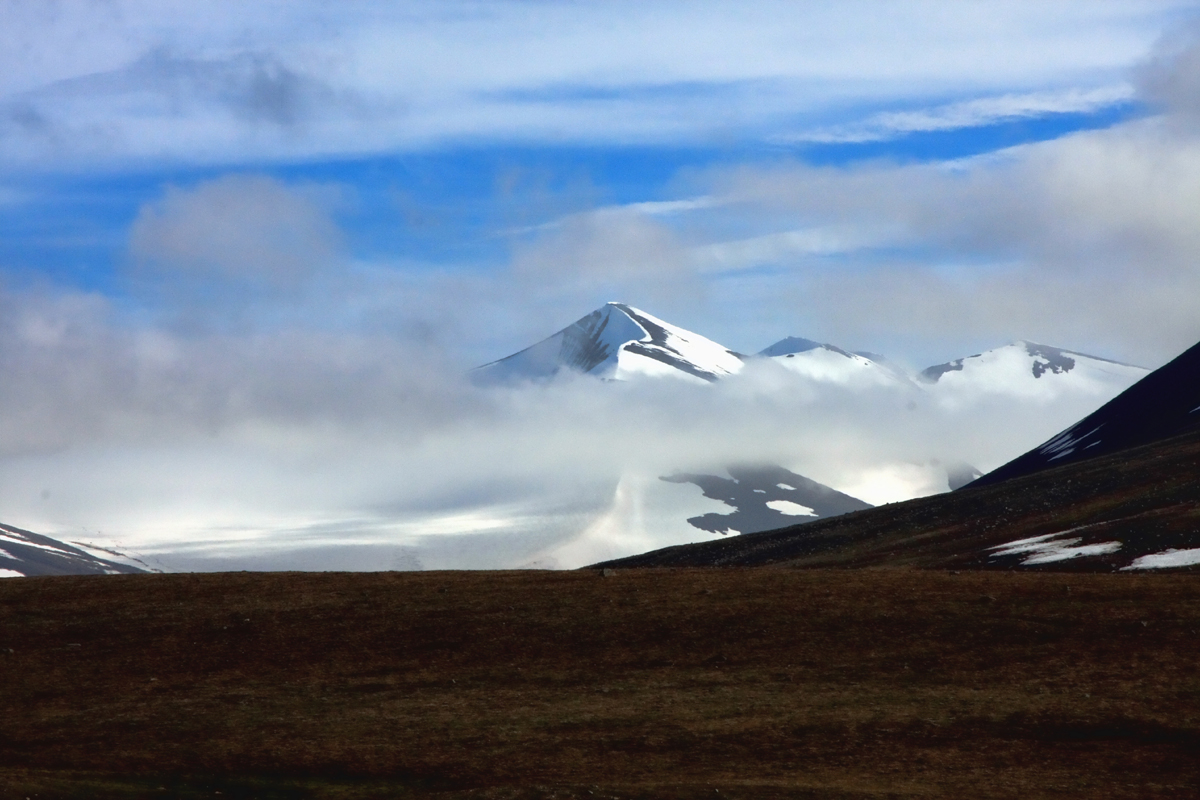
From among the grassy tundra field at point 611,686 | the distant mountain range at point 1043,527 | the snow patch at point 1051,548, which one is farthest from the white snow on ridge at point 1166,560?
the grassy tundra field at point 611,686

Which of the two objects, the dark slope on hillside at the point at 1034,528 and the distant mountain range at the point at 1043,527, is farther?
the dark slope on hillside at the point at 1034,528

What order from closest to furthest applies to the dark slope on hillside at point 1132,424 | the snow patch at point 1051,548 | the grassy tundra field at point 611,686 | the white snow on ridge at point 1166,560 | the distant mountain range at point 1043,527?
the grassy tundra field at point 611,686 < the white snow on ridge at point 1166,560 < the snow patch at point 1051,548 < the distant mountain range at point 1043,527 < the dark slope on hillside at point 1132,424

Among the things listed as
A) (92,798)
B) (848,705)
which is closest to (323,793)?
(92,798)

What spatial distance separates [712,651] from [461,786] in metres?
14.6

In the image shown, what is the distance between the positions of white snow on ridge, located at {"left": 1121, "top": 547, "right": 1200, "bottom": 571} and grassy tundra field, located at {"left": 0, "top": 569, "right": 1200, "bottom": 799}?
17.6m

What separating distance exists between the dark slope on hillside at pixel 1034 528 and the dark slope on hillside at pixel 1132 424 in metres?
28.8

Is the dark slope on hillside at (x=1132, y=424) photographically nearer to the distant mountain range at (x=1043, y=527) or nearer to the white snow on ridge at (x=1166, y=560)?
the distant mountain range at (x=1043, y=527)

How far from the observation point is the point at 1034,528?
94.2 m

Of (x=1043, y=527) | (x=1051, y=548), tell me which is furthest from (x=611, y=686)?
(x=1043, y=527)

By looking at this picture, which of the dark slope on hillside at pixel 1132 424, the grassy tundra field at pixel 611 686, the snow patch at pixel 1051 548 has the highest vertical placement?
the dark slope on hillside at pixel 1132 424

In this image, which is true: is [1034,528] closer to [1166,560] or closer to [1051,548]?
[1051,548]

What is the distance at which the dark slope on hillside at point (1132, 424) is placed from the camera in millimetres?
160500

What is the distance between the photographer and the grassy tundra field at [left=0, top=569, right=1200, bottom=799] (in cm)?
3344

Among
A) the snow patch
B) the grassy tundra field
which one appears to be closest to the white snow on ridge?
the snow patch
